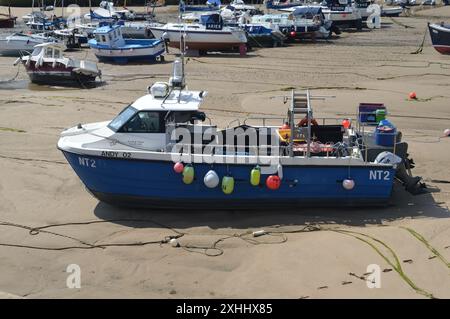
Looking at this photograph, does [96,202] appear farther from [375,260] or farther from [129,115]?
[375,260]

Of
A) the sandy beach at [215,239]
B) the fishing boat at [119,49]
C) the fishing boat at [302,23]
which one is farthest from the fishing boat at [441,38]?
the sandy beach at [215,239]

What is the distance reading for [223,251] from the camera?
30.0ft

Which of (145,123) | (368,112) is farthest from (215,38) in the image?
(145,123)

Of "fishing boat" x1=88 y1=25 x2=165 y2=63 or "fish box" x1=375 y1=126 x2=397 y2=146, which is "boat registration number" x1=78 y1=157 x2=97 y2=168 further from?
"fishing boat" x1=88 y1=25 x2=165 y2=63

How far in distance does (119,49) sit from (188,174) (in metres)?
18.5

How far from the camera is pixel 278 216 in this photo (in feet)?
33.9

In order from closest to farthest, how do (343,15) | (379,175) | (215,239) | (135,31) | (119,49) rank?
(215,239)
(379,175)
(119,49)
(135,31)
(343,15)

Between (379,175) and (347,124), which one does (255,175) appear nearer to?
(379,175)

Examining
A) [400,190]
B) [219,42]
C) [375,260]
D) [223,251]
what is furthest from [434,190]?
[219,42]

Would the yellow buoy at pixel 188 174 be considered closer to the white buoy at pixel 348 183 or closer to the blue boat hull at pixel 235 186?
the blue boat hull at pixel 235 186

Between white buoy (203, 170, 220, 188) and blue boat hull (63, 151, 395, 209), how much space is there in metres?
0.12

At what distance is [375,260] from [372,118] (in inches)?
139

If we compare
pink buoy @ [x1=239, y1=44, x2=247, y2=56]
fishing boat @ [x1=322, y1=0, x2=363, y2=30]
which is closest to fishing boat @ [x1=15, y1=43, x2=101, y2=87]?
pink buoy @ [x1=239, y1=44, x2=247, y2=56]

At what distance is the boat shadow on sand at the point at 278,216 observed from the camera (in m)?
10.1
